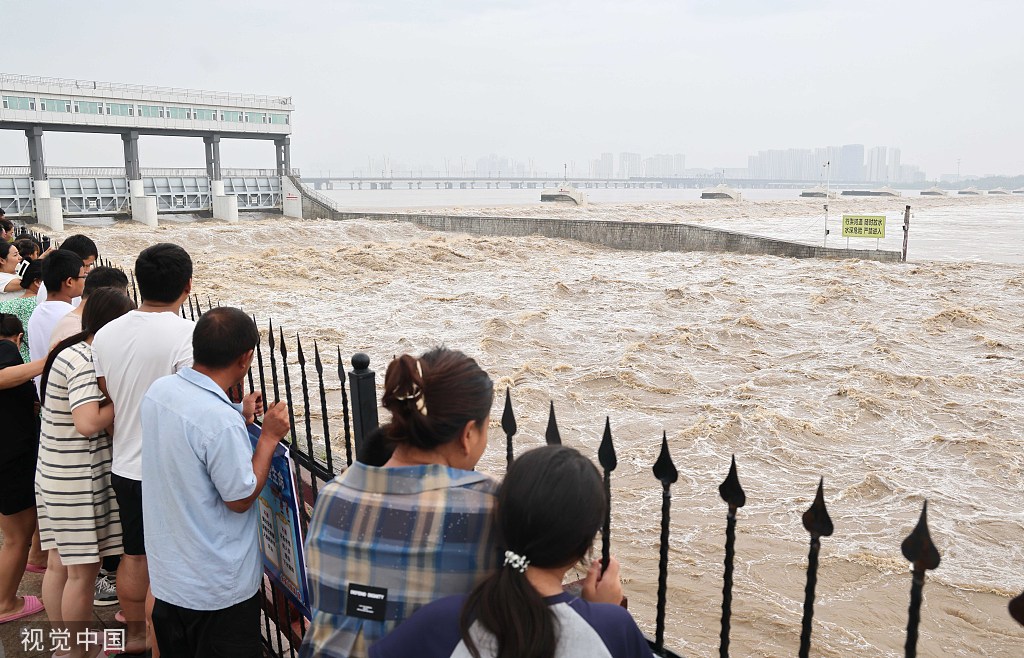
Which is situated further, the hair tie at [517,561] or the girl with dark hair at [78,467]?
the girl with dark hair at [78,467]

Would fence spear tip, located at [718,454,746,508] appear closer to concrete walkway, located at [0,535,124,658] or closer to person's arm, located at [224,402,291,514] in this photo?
person's arm, located at [224,402,291,514]

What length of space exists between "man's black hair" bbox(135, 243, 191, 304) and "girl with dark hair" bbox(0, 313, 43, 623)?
91 centimetres

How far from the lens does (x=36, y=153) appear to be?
3359cm

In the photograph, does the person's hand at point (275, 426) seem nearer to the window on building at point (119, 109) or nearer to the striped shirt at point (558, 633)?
the striped shirt at point (558, 633)

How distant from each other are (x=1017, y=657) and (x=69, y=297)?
19.6 feet

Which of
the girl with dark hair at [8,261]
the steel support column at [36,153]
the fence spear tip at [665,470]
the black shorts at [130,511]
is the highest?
the steel support column at [36,153]

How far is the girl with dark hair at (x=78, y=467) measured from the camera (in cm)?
290

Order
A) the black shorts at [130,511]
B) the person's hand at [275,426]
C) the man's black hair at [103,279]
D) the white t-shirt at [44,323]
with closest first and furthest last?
the person's hand at [275,426] → the black shorts at [130,511] → the man's black hair at [103,279] → the white t-shirt at [44,323]

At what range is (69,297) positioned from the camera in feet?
12.8

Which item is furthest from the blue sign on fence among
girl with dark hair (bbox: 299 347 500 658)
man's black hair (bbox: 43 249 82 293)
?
man's black hair (bbox: 43 249 82 293)

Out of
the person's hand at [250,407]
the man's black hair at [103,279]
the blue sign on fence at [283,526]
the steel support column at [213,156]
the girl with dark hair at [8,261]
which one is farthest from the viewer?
the steel support column at [213,156]

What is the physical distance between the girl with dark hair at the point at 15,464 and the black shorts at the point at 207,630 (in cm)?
144

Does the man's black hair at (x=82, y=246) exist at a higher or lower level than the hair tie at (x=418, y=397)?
higher

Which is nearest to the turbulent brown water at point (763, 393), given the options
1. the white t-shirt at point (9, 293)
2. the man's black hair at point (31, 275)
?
the man's black hair at point (31, 275)
